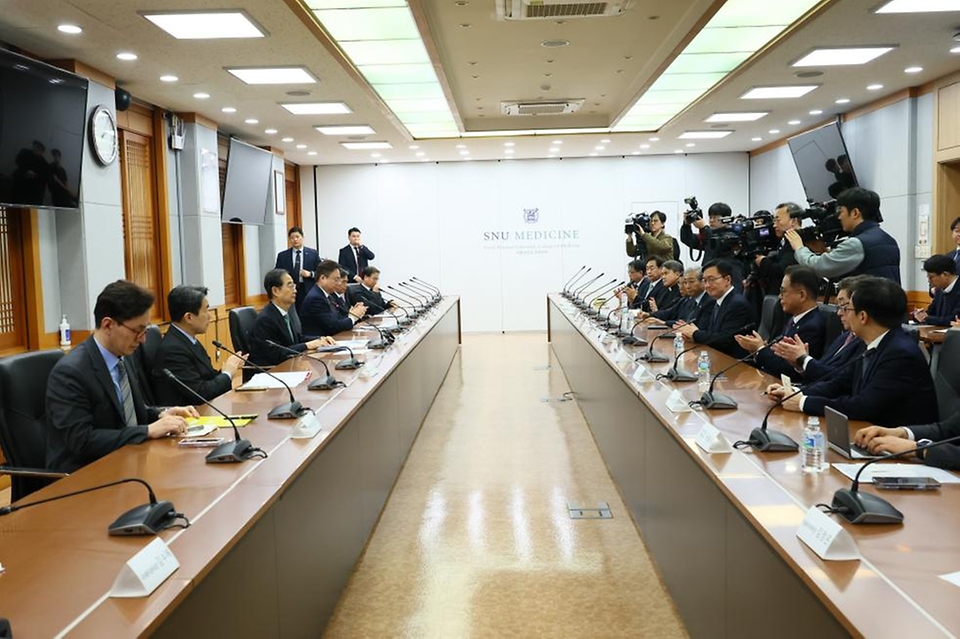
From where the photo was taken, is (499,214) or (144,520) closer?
(144,520)

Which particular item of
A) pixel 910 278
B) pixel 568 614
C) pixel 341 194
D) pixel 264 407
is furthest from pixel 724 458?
pixel 341 194

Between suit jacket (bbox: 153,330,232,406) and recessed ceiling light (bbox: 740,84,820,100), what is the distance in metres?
5.48

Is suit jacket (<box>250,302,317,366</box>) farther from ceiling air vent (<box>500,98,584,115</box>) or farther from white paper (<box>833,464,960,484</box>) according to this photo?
ceiling air vent (<box>500,98,584,115</box>)

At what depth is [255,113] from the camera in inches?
292

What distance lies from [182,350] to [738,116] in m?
6.88

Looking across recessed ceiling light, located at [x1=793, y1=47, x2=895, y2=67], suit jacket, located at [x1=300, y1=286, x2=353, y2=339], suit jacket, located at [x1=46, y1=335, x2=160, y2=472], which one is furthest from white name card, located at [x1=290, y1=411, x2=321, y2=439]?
recessed ceiling light, located at [x1=793, y1=47, x2=895, y2=67]

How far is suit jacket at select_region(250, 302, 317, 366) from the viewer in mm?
4691

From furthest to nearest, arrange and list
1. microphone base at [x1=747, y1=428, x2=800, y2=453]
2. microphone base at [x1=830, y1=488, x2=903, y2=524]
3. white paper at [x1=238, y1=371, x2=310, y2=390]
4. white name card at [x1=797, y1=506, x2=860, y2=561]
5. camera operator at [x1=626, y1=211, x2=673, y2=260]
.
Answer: camera operator at [x1=626, y1=211, x2=673, y2=260] → white paper at [x1=238, y1=371, x2=310, y2=390] → microphone base at [x1=747, y1=428, x2=800, y2=453] → microphone base at [x1=830, y1=488, x2=903, y2=524] → white name card at [x1=797, y1=506, x2=860, y2=561]

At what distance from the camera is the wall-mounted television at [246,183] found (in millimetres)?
8227

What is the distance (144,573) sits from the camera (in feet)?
4.71

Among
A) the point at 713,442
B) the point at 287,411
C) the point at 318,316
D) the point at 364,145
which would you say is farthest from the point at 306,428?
the point at 364,145

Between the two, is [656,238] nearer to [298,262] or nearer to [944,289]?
[944,289]

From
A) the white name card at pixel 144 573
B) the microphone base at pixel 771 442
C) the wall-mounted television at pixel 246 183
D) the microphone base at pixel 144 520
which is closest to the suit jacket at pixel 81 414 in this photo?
the microphone base at pixel 144 520

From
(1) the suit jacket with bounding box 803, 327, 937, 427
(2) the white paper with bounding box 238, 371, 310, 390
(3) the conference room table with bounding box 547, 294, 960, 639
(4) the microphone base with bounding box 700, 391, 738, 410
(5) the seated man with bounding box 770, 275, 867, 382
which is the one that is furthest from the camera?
(2) the white paper with bounding box 238, 371, 310, 390
